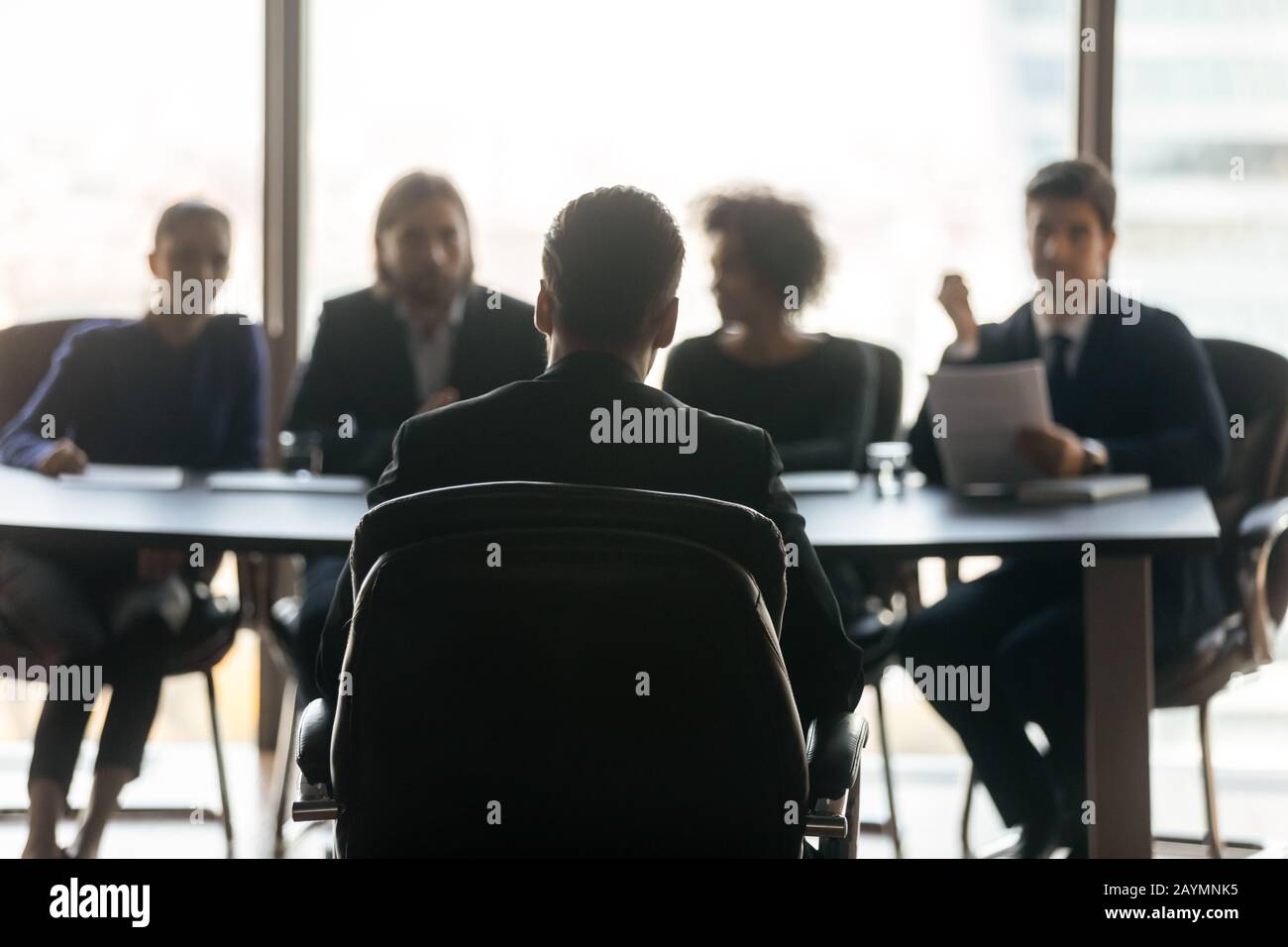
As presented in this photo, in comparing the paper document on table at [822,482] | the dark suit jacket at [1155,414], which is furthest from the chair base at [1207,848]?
the paper document on table at [822,482]

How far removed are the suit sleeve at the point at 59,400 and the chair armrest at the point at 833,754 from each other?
77.8 inches

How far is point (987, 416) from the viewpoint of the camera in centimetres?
238

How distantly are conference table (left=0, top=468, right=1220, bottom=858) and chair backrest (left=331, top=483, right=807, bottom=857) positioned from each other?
0.78 meters

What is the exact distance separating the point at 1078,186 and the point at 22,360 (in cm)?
241

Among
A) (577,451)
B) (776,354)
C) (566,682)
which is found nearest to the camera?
(566,682)

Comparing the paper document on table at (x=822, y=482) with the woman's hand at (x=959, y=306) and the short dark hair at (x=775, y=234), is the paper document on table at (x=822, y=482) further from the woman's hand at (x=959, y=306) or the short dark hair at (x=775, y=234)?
the short dark hair at (x=775, y=234)

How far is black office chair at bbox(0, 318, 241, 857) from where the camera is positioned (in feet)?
8.91

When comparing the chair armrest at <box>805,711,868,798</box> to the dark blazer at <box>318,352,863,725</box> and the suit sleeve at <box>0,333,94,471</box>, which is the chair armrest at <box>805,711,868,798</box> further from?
the suit sleeve at <box>0,333,94,471</box>

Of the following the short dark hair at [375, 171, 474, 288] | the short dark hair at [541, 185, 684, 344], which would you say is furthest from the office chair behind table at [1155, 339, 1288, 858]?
the short dark hair at [375, 171, 474, 288]

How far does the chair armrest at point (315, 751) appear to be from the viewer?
1.47m

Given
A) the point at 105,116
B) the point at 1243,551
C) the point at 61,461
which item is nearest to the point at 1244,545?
the point at 1243,551

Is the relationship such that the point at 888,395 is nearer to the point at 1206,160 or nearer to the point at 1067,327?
the point at 1067,327

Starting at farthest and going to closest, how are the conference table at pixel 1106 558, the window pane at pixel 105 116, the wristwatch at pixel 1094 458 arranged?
the window pane at pixel 105 116
the wristwatch at pixel 1094 458
the conference table at pixel 1106 558
